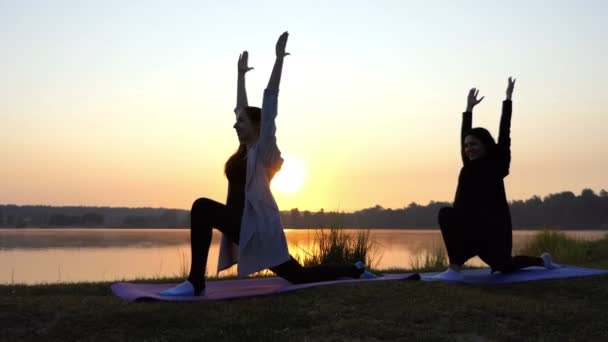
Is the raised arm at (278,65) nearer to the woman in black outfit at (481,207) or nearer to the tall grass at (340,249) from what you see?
the woman in black outfit at (481,207)

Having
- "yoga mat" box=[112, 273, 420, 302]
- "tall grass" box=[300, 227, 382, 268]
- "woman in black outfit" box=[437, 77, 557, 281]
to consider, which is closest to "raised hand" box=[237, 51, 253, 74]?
"yoga mat" box=[112, 273, 420, 302]

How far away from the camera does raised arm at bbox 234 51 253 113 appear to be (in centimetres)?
487

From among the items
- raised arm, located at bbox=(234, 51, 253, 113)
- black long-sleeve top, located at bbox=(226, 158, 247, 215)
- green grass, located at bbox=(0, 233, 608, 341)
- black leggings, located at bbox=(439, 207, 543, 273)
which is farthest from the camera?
black leggings, located at bbox=(439, 207, 543, 273)

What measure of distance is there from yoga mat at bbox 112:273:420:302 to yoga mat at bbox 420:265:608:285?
62cm

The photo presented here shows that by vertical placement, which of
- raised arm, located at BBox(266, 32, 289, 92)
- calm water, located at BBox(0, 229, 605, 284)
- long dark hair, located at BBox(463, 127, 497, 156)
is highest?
raised arm, located at BBox(266, 32, 289, 92)

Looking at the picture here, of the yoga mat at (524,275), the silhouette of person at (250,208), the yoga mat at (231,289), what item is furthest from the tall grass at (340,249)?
the silhouette of person at (250,208)

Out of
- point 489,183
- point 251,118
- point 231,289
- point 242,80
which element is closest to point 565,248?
point 489,183

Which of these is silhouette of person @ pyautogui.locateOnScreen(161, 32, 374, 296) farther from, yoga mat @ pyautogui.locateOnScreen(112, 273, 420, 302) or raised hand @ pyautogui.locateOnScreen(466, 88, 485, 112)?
raised hand @ pyautogui.locateOnScreen(466, 88, 485, 112)

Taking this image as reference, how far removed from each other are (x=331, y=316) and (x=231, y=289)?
1.27 m

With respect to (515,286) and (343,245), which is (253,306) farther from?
(343,245)

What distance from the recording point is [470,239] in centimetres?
515

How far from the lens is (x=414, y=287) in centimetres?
472

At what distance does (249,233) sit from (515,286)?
2.37 m

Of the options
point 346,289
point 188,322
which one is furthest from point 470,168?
point 188,322
